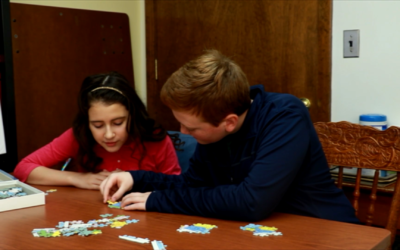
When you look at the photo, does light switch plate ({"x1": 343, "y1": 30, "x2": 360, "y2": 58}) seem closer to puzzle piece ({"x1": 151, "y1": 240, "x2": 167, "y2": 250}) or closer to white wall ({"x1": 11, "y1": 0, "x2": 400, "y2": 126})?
white wall ({"x1": 11, "y1": 0, "x2": 400, "y2": 126})

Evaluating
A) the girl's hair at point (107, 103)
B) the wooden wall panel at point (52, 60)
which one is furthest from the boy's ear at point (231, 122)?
the wooden wall panel at point (52, 60)

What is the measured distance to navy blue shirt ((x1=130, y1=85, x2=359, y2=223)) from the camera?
1320 mm

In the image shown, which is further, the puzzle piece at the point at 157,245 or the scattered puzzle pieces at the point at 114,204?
the scattered puzzle pieces at the point at 114,204

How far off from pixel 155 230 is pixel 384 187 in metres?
1.32

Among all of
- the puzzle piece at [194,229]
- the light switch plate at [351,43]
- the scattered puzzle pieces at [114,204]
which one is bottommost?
the scattered puzzle pieces at [114,204]

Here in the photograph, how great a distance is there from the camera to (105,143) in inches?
81.2

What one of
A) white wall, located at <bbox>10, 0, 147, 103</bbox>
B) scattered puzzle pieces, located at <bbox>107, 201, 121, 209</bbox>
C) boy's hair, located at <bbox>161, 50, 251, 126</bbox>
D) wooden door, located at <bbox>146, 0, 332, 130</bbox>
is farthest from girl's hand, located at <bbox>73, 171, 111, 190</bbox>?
A: white wall, located at <bbox>10, 0, 147, 103</bbox>

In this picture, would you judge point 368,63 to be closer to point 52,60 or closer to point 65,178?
point 65,178

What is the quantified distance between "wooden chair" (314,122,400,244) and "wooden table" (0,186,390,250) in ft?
1.34

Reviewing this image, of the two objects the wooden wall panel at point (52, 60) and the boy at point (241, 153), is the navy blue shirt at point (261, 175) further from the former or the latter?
the wooden wall panel at point (52, 60)

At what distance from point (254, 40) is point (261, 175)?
1.67 metres

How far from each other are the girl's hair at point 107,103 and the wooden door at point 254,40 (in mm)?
956

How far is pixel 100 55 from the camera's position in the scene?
309 centimetres

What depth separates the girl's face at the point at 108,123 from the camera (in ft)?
6.62
